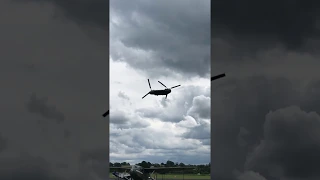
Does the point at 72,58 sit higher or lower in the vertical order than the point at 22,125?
higher

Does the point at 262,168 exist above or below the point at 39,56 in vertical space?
below

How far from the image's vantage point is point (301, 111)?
4684mm

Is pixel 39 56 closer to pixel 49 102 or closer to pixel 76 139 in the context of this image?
pixel 49 102

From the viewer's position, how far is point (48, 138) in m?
4.56

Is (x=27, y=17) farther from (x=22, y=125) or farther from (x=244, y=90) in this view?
(x=244, y=90)

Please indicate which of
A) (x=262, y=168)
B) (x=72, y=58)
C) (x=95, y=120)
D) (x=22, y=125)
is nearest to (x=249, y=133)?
(x=262, y=168)

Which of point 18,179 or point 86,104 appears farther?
point 86,104

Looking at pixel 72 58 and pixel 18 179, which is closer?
pixel 18 179

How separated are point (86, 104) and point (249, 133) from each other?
7.16 feet

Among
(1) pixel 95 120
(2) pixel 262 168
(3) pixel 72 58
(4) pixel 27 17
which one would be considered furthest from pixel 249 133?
(4) pixel 27 17

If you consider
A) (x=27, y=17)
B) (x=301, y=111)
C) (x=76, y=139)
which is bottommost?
(x=76, y=139)

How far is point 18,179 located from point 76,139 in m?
0.85

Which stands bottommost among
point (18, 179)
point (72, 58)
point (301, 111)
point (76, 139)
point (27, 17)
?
point (18, 179)

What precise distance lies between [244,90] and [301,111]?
78cm
